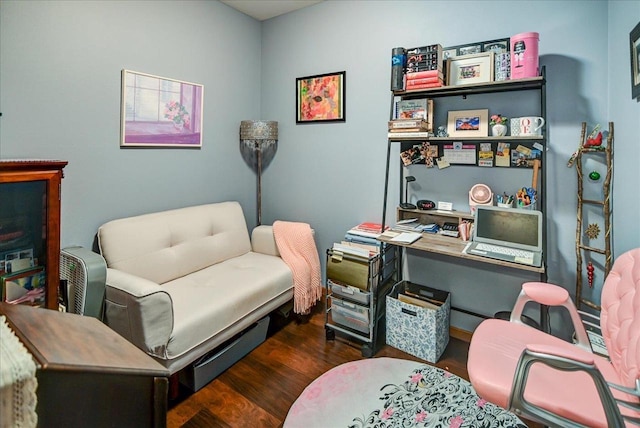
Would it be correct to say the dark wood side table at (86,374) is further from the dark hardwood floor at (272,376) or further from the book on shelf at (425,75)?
the book on shelf at (425,75)

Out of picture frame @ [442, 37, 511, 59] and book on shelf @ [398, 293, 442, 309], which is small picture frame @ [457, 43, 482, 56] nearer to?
picture frame @ [442, 37, 511, 59]

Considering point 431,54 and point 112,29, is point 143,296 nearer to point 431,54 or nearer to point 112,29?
point 112,29

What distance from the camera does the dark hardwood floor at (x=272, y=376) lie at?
5.82ft

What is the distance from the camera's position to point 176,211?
2646mm

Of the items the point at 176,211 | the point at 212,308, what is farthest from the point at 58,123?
the point at 212,308

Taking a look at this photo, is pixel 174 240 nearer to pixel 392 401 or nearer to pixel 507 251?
pixel 392 401

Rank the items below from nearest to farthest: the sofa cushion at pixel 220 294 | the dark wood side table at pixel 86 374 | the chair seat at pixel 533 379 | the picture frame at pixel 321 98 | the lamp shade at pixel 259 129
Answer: the dark wood side table at pixel 86 374, the chair seat at pixel 533 379, the sofa cushion at pixel 220 294, the picture frame at pixel 321 98, the lamp shade at pixel 259 129

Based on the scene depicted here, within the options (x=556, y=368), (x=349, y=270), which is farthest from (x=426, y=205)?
(x=556, y=368)

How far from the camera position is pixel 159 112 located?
102 inches

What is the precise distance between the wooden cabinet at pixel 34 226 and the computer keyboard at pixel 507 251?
2.28m

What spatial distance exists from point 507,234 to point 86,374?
7.29 ft

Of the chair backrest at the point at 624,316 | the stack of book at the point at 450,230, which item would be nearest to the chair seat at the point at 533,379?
the chair backrest at the point at 624,316

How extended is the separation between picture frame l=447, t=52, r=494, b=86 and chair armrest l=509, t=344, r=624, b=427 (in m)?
1.61

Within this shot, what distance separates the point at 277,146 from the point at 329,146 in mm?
615
